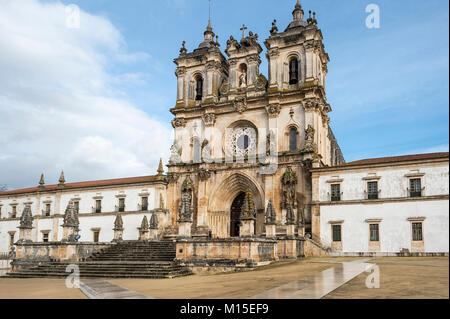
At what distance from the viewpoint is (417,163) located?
30.3 m

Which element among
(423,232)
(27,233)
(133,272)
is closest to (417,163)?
(423,232)

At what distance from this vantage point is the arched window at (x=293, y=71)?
39156 mm

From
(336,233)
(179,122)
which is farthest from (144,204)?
(336,233)

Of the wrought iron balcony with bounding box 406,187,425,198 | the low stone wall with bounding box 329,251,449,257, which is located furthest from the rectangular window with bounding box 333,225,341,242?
the wrought iron balcony with bounding box 406,187,425,198

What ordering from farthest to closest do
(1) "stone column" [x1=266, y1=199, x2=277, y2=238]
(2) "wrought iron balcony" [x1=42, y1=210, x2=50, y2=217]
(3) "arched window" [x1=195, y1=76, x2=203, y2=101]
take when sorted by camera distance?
(2) "wrought iron balcony" [x1=42, y1=210, x2=50, y2=217], (3) "arched window" [x1=195, y1=76, x2=203, y2=101], (1) "stone column" [x1=266, y1=199, x2=277, y2=238]

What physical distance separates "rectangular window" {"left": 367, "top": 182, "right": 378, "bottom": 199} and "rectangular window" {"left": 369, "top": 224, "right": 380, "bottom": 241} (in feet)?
6.95

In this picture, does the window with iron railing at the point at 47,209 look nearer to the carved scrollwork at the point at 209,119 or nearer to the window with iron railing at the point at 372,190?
the carved scrollwork at the point at 209,119

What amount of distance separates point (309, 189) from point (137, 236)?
17264 mm

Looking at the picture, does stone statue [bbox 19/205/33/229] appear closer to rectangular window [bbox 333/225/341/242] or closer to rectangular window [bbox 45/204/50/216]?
rectangular window [bbox 45/204/50/216]

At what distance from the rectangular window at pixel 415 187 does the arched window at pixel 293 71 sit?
553 inches

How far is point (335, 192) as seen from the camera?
3306 centimetres

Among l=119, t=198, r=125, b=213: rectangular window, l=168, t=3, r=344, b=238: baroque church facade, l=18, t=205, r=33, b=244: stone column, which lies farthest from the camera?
l=119, t=198, r=125, b=213: rectangular window

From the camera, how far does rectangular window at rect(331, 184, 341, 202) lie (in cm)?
3291
